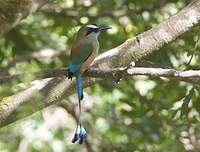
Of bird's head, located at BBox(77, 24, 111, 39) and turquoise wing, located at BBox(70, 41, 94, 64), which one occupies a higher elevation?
bird's head, located at BBox(77, 24, 111, 39)

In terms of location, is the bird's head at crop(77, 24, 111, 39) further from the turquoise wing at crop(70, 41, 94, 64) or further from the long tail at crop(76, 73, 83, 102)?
the long tail at crop(76, 73, 83, 102)

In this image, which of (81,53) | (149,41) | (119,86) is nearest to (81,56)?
(81,53)

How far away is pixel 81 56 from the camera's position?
3189 millimetres

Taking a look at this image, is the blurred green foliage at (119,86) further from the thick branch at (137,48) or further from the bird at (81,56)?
the thick branch at (137,48)

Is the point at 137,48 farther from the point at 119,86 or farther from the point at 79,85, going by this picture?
the point at 119,86

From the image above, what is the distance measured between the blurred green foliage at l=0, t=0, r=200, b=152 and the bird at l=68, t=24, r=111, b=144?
2.80 feet

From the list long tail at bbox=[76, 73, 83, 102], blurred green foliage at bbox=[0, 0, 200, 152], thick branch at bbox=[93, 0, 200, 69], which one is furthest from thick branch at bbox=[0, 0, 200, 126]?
blurred green foliage at bbox=[0, 0, 200, 152]

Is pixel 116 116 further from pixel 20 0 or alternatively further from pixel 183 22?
pixel 183 22

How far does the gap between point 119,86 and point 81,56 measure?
5.08 feet

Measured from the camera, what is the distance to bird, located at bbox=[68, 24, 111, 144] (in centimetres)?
300

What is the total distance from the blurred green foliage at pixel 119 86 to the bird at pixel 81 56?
33.6 inches

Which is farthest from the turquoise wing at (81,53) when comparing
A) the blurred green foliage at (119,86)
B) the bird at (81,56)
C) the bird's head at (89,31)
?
the blurred green foliage at (119,86)

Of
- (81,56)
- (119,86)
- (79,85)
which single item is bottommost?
(119,86)

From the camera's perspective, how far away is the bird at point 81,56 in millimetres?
3000
